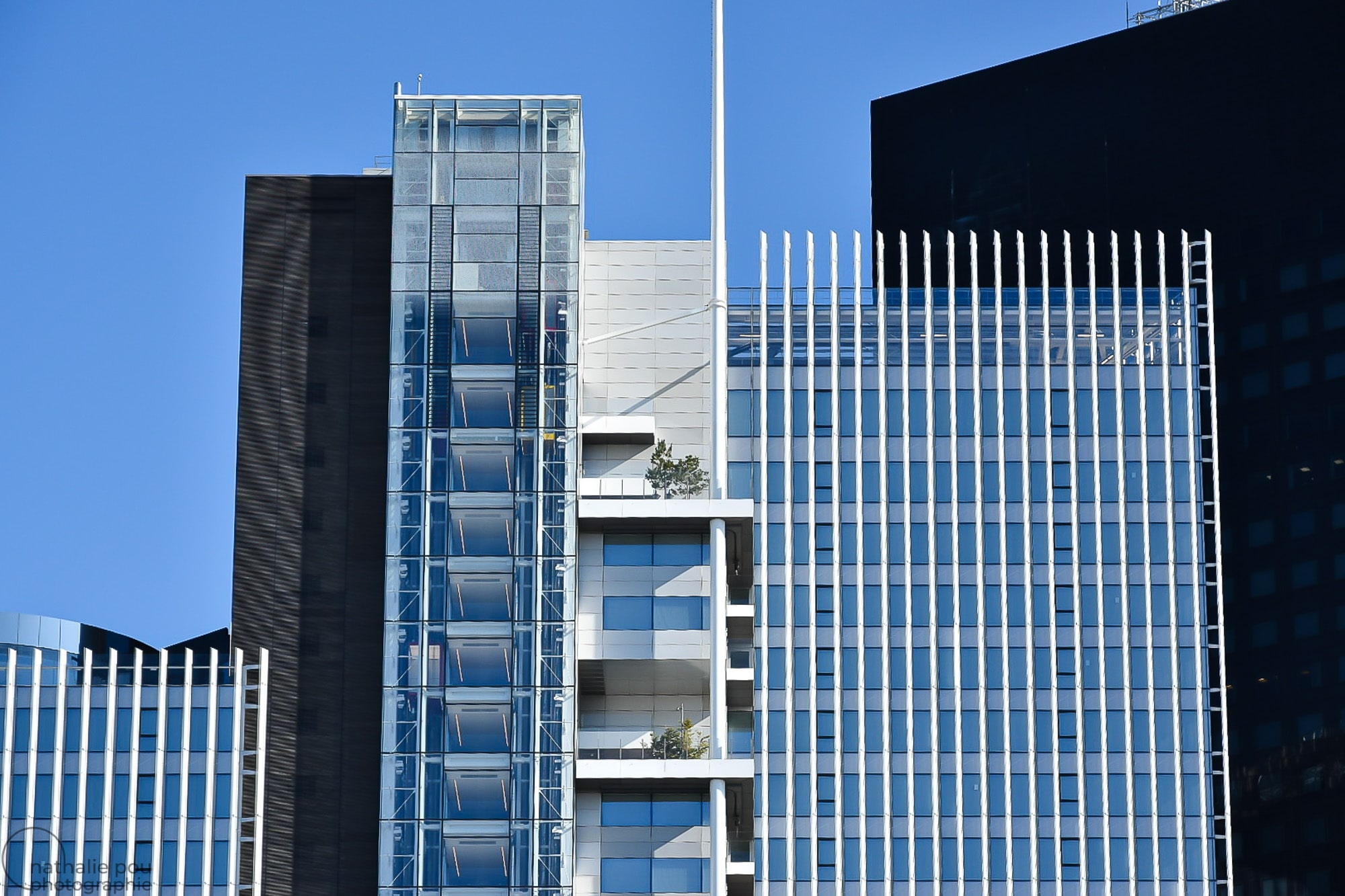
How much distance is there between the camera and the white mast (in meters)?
111

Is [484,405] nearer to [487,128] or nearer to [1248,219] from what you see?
[487,128]

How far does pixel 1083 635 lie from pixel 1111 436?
32.8ft

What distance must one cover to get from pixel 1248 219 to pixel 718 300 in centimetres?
5446

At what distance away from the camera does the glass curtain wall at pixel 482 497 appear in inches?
3991

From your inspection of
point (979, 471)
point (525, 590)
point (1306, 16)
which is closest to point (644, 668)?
point (525, 590)

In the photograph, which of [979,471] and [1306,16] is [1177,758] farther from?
[1306,16]

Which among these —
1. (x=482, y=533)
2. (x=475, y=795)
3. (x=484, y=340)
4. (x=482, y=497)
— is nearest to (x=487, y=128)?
(x=484, y=340)

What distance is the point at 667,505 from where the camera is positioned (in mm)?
106688

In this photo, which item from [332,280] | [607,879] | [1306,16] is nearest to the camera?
[607,879]

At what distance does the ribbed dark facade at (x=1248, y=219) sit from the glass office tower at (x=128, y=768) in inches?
2691

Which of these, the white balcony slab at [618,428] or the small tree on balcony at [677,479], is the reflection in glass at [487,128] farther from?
the small tree on balcony at [677,479]

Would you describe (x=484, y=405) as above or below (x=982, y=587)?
above

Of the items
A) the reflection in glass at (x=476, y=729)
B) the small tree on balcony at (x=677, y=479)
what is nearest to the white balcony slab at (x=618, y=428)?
the small tree on balcony at (x=677, y=479)

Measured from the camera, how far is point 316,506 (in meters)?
106
